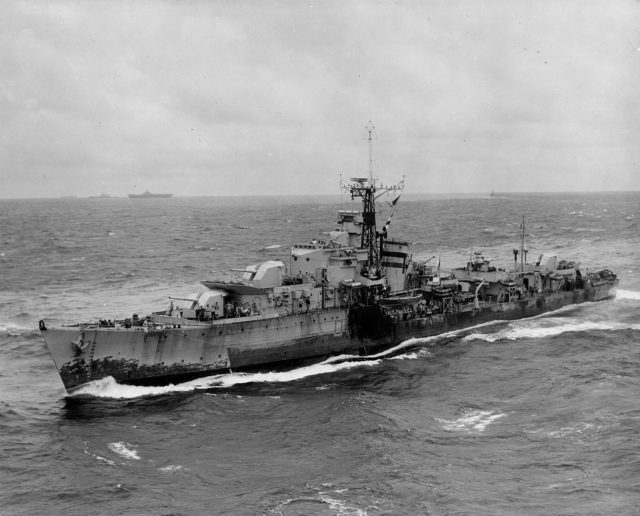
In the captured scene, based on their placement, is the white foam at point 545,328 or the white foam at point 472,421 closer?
the white foam at point 472,421

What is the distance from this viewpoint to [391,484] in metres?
23.9

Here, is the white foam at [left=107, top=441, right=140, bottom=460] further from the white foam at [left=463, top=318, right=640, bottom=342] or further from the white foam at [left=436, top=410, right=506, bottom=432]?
the white foam at [left=463, top=318, right=640, bottom=342]

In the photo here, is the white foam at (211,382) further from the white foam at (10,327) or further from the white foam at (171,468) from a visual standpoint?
the white foam at (10,327)

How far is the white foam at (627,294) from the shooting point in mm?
60219

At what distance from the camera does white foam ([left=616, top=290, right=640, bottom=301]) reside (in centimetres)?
6022

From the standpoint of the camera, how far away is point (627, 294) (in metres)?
61.5

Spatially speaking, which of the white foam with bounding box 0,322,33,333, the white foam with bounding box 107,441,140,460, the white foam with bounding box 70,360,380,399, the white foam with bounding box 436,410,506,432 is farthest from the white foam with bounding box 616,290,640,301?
the white foam with bounding box 0,322,33,333

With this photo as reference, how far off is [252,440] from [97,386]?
9.84 metres

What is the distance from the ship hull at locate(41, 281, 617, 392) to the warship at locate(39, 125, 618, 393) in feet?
0.17

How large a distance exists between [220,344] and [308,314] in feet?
18.1

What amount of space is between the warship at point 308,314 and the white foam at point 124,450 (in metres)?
6.62

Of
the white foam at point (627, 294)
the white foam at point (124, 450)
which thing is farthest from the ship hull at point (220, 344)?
the white foam at point (627, 294)

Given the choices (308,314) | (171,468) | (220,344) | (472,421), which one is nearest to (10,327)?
(220,344)

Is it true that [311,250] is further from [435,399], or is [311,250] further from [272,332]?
[435,399]
